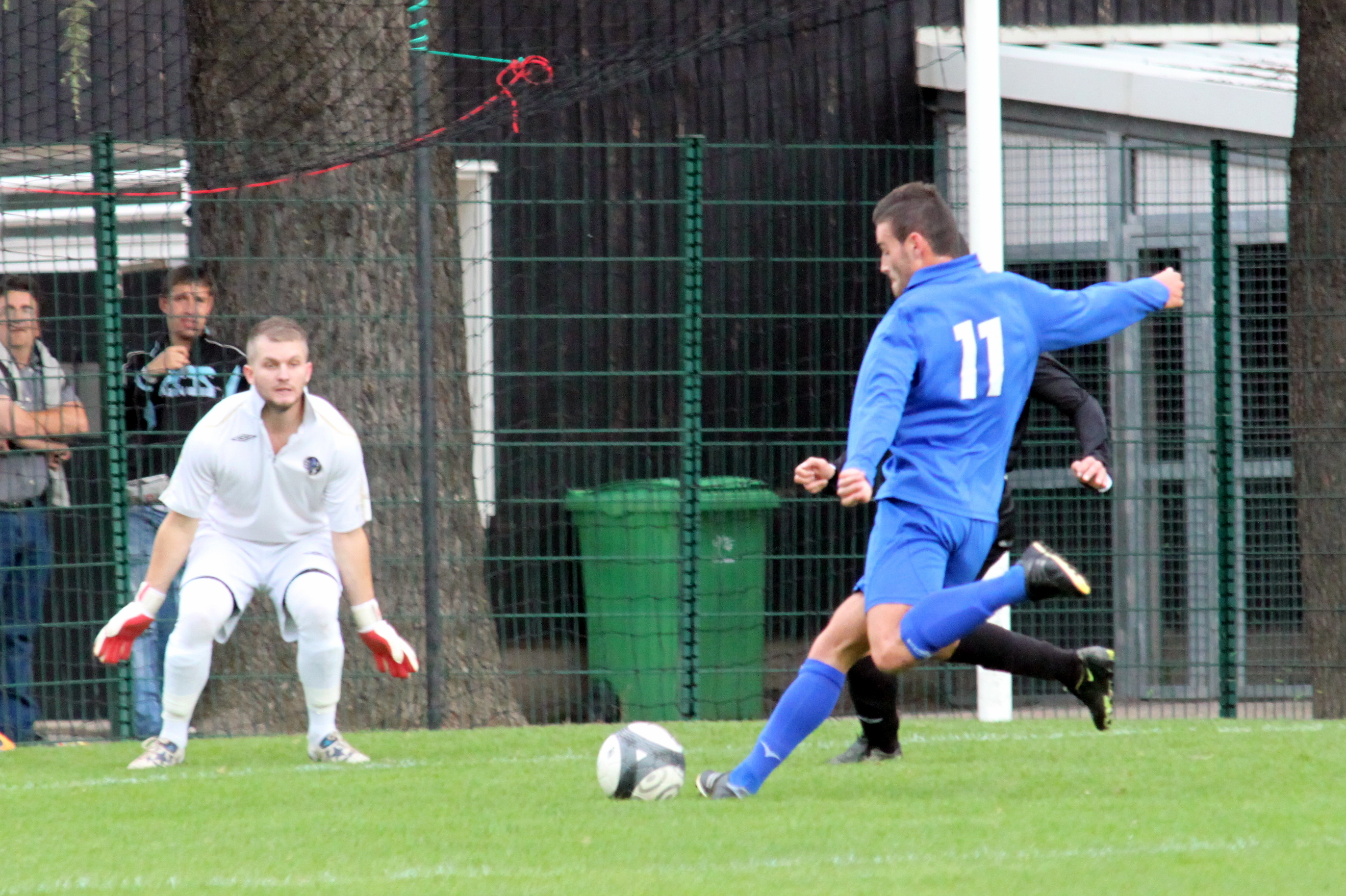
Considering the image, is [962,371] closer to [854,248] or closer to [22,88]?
[854,248]

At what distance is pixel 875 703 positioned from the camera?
652 centimetres

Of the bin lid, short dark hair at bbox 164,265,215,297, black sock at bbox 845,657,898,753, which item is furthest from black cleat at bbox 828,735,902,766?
short dark hair at bbox 164,265,215,297

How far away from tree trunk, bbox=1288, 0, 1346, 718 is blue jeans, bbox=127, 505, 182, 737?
5335mm

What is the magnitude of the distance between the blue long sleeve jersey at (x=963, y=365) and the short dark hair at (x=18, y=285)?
4.36 m

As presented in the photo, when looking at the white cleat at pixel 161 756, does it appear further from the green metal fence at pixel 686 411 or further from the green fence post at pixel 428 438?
the green fence post at pixel 428 438

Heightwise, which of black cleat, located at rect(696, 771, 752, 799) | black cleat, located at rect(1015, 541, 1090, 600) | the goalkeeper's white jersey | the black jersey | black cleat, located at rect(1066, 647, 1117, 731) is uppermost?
the black jersey

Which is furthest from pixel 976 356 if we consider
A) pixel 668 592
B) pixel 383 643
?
pixel 668 592

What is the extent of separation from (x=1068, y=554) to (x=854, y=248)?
6.63 ft

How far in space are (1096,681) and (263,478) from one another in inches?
126

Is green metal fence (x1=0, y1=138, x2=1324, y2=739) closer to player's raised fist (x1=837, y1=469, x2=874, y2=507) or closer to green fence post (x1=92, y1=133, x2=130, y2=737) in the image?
green fence post (x1=92, y1=133, x2=130, y2=737)

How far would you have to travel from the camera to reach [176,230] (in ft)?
32.6

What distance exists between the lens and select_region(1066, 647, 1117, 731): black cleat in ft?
18.7

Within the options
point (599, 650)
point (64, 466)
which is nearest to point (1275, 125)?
point (599, 650)

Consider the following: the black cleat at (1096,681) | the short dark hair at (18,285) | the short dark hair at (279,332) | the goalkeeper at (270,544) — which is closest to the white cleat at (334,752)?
the goalkeeper at (270,544)
